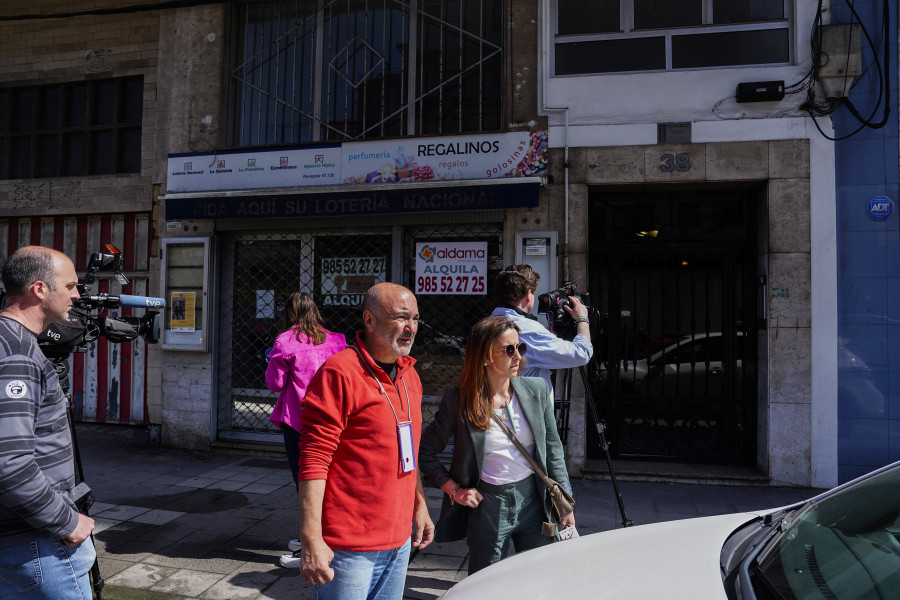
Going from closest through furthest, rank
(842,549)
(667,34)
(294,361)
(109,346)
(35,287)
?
(842,549)
(35,287)
(294,361)
(667,34)
(109,346)

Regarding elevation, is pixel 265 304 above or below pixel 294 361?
above

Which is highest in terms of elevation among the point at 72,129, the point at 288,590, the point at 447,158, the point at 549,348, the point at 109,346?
the point at 72,129

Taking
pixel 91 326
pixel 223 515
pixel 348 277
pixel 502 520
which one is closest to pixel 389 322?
pixel 502 520

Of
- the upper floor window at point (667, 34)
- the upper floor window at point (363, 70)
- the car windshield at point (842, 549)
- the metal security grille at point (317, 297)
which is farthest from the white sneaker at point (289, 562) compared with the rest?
the upper floor window at point (667, 34)

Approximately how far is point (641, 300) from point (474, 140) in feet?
8.52

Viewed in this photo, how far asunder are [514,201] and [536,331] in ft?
10.6

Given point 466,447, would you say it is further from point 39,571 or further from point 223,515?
Result: point 223,515

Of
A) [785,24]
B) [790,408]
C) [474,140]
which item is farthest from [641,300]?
[785,24]

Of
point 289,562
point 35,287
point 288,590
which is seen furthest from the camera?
point 289,562

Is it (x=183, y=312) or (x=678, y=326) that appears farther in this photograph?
(x=183, y=312)

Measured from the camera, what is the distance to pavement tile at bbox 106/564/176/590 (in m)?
4.03

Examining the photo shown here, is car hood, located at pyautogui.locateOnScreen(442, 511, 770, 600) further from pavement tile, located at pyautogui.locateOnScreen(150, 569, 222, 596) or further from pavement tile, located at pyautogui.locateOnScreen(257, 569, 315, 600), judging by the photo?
pavement tile, located at pyautogui.locateOnScreen(150, 569, 222, 596)

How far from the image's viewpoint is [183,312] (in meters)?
7.83

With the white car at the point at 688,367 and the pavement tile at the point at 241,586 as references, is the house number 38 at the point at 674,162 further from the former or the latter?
the pavement tile at the point at 241,586
